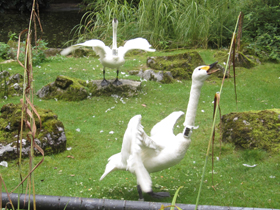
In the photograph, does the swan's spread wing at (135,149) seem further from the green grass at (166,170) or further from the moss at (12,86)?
the moss at (12,86)

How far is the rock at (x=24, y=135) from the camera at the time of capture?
3.73 metres

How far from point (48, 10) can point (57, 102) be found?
517 inches

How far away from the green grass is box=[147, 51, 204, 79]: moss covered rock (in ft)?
1.27

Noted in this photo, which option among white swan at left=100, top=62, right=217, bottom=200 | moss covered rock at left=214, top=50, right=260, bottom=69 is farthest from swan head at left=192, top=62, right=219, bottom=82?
moss covered rock at left=214, top=50, right=260, bottom=69

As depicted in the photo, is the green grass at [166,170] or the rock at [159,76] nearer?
the green grass at [166,170]

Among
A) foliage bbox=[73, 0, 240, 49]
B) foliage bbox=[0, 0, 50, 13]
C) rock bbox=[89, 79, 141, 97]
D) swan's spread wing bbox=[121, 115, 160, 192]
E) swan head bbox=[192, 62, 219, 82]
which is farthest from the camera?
foliage bbox=[0, 0, 50, 13]

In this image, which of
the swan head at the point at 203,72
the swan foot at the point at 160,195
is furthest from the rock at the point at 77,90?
the swan head at the point at 203,72

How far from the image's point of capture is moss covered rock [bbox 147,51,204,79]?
7156mm

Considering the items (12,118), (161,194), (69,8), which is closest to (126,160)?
(161,194)

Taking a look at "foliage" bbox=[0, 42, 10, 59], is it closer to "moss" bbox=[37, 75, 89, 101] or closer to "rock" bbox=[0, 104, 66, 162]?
"moss" bbox=[37, 75, 89, 101]

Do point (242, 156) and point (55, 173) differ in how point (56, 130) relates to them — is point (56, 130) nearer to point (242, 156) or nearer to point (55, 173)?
point (55, 173)

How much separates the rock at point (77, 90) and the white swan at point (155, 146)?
9.97 feet

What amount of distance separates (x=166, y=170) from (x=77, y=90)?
292 centimetres

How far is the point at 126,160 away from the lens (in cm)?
272
